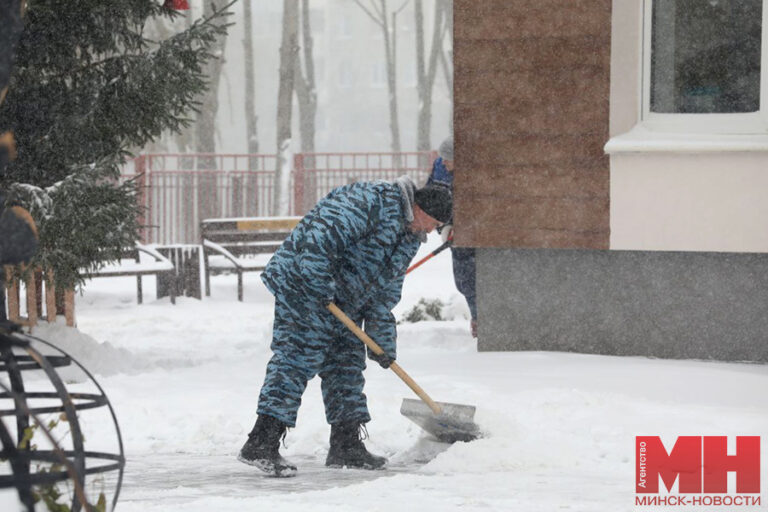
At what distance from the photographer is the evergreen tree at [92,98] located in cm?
837

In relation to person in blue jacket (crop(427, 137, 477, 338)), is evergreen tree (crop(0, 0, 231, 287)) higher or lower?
higher

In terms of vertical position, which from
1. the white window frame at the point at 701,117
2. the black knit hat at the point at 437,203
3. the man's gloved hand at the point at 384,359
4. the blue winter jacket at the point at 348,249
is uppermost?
the white window frame at the point at 701,117

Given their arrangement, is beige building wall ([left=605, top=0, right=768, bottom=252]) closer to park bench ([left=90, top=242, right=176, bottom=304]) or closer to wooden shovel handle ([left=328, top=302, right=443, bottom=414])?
wooden shovel handle ([left=328, top=302, right=443, bottom=414])

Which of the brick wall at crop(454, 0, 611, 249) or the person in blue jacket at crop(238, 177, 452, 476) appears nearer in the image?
the person in blue jacket at crop(238, 177, 452, 476)

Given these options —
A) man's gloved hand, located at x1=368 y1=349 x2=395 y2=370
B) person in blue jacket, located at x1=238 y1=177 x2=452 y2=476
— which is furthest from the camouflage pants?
man's gloved hand, located at x1=368 y1=349 x2=395 y2=370

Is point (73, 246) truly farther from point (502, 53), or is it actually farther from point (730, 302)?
point (730, 302)

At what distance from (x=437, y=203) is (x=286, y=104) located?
1973cm

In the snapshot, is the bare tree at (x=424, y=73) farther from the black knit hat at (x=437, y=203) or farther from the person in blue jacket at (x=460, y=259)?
the black knit hat at (x=437, y=203)

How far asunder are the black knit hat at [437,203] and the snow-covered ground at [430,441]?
1.11 m

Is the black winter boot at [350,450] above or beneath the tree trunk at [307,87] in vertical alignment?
beneath

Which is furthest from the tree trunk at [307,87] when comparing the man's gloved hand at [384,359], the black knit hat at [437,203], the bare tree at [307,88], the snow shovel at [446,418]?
the black knit hat at [437,203]

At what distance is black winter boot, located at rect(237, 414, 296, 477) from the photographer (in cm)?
527

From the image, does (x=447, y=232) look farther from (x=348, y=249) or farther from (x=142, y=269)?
(x=142, y=269)

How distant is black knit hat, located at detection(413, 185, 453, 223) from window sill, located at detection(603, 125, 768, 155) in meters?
3.01
